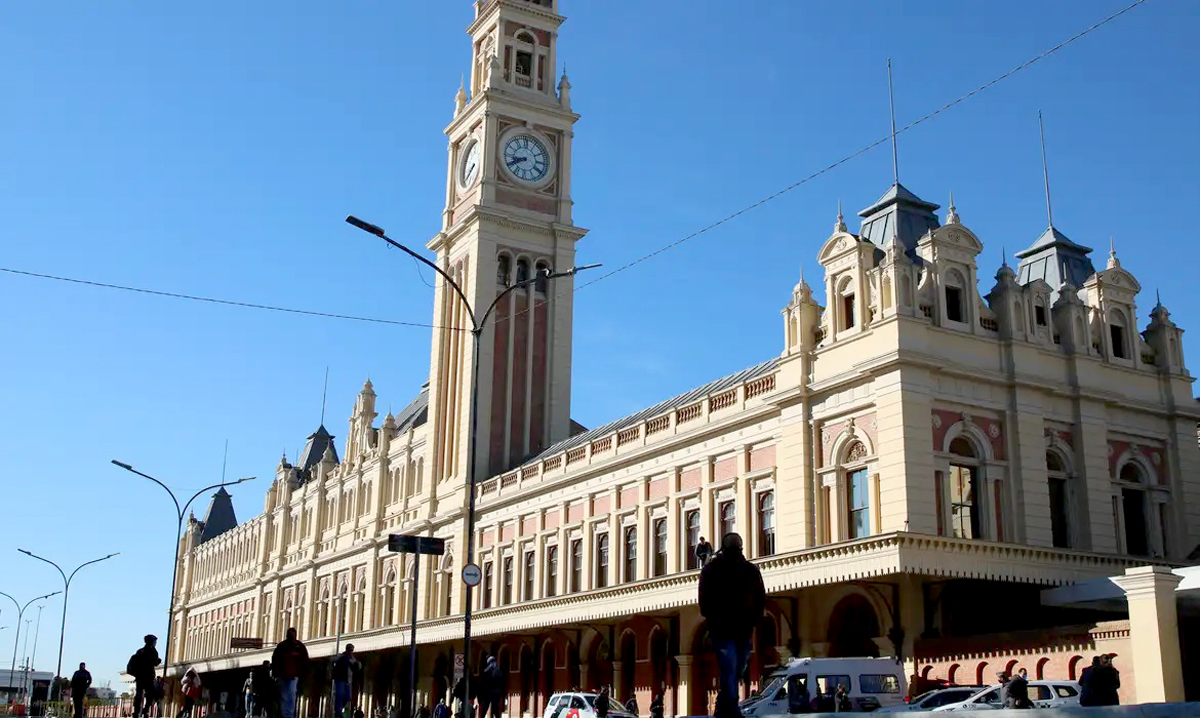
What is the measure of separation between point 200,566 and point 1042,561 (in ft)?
280

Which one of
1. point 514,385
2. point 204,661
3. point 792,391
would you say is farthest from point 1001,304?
point 204,661

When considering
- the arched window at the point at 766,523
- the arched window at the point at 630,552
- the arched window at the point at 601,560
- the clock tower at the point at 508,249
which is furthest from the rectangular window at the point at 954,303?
the clock tower at the point at 508,249

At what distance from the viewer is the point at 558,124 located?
208 feet

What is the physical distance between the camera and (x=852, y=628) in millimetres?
33438

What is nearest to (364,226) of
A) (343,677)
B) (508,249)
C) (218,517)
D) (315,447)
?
(343,677)

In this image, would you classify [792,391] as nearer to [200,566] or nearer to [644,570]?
[644,570]

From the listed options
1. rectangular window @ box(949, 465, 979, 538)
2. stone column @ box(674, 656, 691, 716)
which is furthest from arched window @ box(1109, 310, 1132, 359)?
stone column @ box(674, 656, 691, 716)

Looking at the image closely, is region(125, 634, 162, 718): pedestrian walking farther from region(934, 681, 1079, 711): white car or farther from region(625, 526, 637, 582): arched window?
region(625, 526, 637, 582): arched window

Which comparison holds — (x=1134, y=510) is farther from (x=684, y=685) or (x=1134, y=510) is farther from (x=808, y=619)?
(x=684, y=685)

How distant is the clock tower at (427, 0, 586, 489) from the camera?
190 ft

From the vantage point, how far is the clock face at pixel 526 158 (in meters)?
61.3

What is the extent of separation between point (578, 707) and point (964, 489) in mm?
11387

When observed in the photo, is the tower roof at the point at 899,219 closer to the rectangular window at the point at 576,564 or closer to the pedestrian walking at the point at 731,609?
the rectangular window at the point at 576,564

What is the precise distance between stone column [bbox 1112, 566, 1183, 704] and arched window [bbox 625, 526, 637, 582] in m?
18.4
